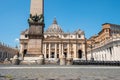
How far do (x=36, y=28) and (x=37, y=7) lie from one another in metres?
2.79

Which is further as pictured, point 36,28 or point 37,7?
point 37,7

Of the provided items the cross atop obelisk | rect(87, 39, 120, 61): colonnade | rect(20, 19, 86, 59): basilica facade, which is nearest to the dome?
rect(20, 19, 86, 59): basilica facade

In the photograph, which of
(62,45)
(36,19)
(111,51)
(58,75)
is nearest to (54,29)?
(62,45)

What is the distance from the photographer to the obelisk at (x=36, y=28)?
23.6m

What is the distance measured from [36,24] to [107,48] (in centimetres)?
4266

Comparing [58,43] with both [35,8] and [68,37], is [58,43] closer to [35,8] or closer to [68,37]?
[68,37]

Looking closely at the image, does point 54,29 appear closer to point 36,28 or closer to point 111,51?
point 111,51

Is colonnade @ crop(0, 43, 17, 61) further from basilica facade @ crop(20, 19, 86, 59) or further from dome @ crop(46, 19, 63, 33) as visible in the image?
dome @ crop(46, 19, 63, 33)

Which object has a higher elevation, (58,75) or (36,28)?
(36,28)

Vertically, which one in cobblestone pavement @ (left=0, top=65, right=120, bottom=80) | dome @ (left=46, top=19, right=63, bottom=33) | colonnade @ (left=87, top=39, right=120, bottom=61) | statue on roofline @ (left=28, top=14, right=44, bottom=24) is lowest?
cobblestone pavement @ (left=0, top=65, right=120, bottom=80)

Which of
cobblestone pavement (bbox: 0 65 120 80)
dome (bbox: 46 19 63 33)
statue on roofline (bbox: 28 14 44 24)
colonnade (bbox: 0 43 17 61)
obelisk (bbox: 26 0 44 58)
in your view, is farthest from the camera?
dome (bbox: 46 19 63 33)

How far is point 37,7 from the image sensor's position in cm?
2467

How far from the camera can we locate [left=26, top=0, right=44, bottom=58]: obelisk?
23609 mm

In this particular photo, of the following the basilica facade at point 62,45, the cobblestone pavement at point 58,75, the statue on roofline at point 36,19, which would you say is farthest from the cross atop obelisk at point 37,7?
→ the basilica facade at point 62,45
